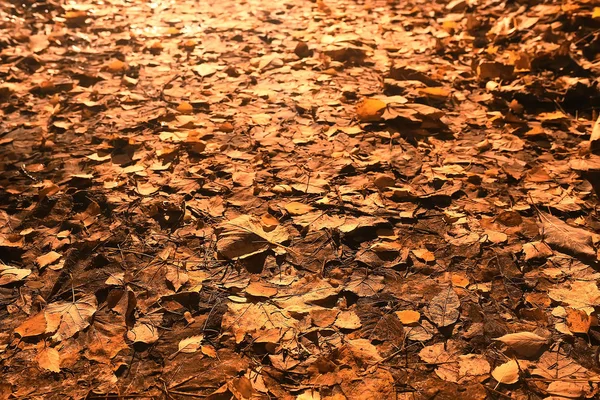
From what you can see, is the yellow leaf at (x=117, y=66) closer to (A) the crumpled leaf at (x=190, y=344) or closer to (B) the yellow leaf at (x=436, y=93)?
(B) the yellow leaf at (x=436, y=93)

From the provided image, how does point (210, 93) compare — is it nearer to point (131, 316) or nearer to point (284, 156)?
point (284, 156)

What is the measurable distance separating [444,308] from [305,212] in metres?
0.70

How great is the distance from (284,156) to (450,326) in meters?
1.17

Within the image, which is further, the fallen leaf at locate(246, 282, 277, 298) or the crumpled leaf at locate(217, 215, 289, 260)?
the crumpled leaf at locate(217, 215, 289, 260)

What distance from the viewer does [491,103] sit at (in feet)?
9.46

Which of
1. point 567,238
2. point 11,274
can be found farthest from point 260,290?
point 567,238

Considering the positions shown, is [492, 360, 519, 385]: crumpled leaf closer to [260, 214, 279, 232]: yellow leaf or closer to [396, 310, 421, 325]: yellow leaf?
[396, 310, 421, 325]: yellow leaf

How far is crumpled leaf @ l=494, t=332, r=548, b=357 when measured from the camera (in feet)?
5.35

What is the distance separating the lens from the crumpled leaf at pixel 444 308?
A: 1.75 metres

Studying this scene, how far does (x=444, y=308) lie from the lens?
70.2 inches

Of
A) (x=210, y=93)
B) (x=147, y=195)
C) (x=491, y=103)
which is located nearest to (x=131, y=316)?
(x=147, y=195)

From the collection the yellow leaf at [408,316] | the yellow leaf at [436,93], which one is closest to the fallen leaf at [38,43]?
the yellow leaf at [436,93]

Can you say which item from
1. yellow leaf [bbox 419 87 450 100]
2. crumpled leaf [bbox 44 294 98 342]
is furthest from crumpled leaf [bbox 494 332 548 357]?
yellow leaf [bbox 419 87 450 100]

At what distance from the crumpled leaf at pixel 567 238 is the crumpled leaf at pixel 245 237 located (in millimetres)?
1023
